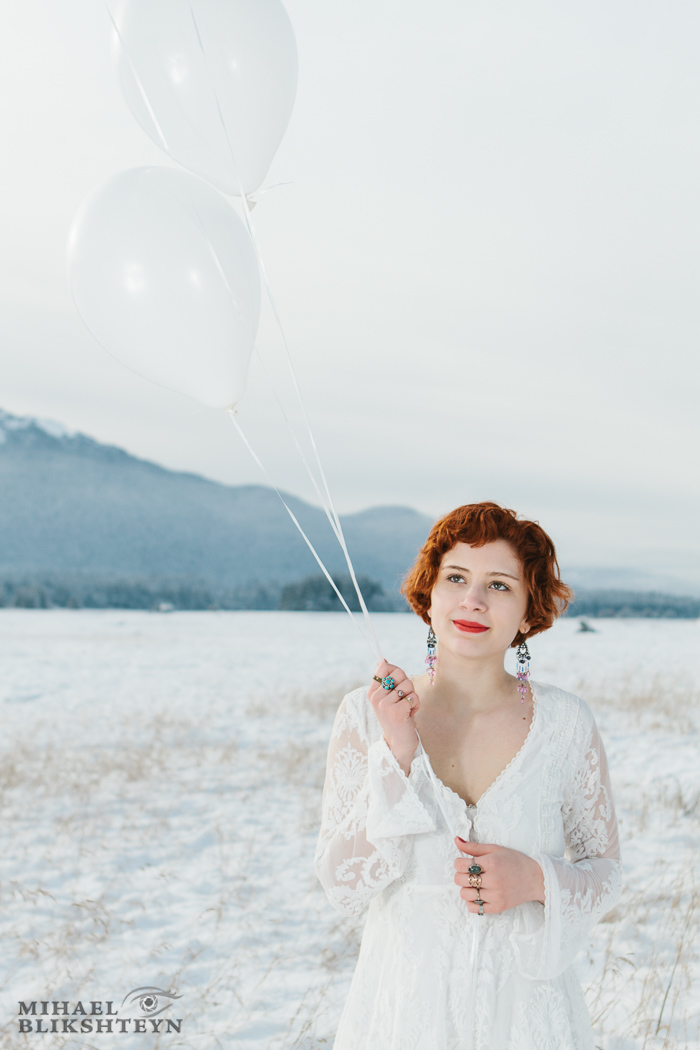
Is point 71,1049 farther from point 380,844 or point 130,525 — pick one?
point 130,525

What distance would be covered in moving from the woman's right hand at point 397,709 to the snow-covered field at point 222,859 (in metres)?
1.98

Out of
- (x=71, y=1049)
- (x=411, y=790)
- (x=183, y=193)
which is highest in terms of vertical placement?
(x=183, y=193)

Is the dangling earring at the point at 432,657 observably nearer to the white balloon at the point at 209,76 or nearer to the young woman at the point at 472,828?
the young woman at the point at 472,828

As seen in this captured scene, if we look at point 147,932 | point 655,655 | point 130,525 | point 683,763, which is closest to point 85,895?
point 147,932

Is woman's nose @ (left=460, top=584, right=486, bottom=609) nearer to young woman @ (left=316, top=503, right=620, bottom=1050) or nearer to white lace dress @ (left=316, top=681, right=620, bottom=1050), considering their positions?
young woman @ (left=316, top=503, right=620, bottom=1050)

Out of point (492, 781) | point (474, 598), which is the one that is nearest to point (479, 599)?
point (474, 598)

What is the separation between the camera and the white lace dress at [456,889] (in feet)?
5.07

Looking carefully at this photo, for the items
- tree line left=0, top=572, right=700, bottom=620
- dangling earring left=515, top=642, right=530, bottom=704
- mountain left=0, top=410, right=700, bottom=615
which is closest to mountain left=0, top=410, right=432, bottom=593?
mountain left=0, top=410, right=700, bottom=615

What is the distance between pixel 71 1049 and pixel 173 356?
2596mm

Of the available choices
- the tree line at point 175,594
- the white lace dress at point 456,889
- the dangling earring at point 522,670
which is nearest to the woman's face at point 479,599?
the dangling earring at point 522,670

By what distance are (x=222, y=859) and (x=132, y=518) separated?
40.2 meters

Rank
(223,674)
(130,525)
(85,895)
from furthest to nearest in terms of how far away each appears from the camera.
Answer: (130,525) → (223,674) → (85,895)

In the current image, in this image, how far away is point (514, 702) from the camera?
1.80 m

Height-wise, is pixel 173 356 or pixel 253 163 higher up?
pixel 253 163
